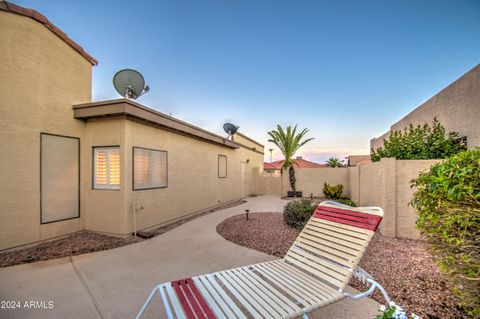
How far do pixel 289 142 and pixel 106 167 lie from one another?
1189 cm

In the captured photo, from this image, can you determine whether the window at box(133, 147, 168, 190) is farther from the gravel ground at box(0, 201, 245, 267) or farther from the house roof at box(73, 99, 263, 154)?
the gravel ground at box(0, 201, 245, 267)

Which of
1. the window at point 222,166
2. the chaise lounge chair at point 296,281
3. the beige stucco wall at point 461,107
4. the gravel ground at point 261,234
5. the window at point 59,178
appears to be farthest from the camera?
the window at point 222,166

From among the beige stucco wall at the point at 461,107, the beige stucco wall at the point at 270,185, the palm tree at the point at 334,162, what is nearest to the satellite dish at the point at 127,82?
the beige stucco wall at the point at 461,107

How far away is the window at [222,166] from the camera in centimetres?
1116

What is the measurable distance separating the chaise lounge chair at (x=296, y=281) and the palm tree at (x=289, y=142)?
11726mm

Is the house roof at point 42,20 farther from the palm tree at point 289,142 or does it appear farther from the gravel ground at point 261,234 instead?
the palm tree at point 289,142

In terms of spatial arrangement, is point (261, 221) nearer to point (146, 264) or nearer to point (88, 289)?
point (146, 264)

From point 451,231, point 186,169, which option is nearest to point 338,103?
point 186,169

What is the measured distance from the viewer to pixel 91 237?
17.9ft

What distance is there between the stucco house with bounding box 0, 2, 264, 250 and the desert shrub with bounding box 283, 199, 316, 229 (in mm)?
3996

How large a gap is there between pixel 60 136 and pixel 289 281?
6.42m

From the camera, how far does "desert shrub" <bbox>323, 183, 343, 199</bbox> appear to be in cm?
1327

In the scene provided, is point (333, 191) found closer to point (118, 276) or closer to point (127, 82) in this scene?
point (127, 82)

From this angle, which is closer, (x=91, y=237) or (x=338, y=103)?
(x=91, y=237)
